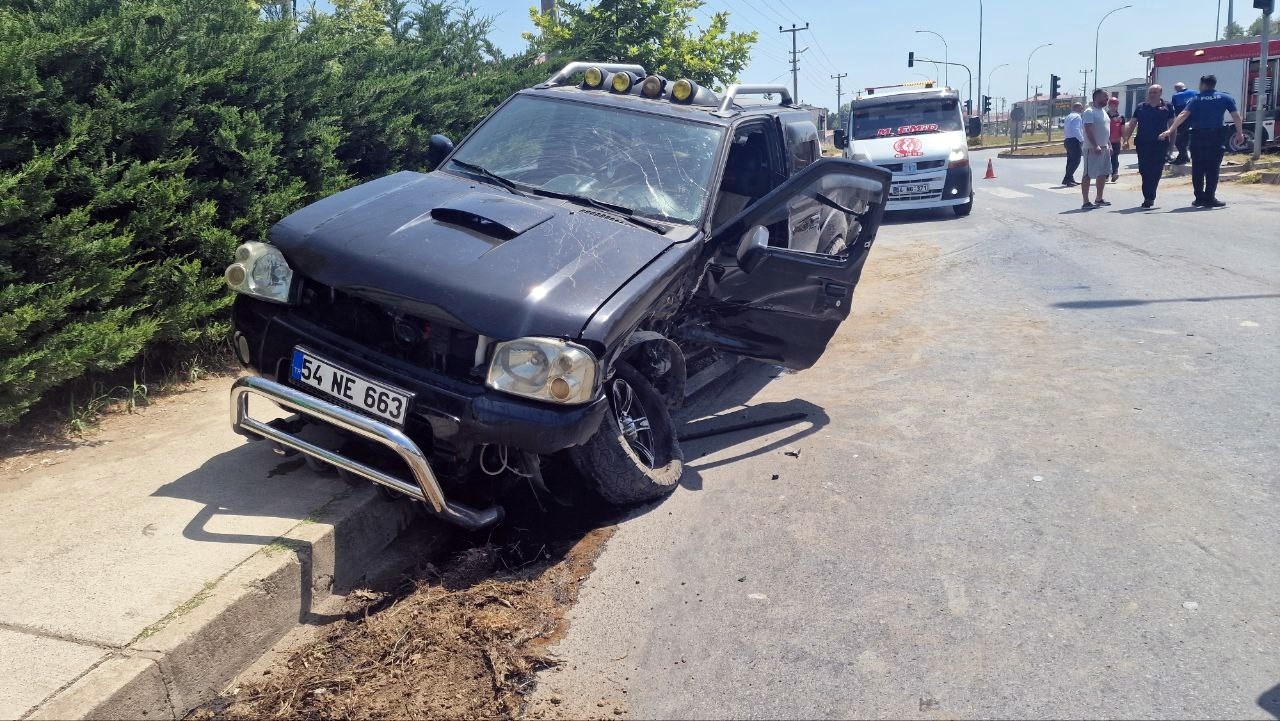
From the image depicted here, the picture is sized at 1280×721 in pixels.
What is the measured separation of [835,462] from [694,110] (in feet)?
7.13

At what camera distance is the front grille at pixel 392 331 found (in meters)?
3.91

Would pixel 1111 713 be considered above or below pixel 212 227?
below

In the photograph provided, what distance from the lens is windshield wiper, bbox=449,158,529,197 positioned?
205 inches

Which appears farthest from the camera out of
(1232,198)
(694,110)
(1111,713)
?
(1232,198)

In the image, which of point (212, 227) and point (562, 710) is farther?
point (212, 227)

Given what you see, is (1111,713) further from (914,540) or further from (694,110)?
(694,110)

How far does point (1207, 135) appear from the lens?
47.1 feet

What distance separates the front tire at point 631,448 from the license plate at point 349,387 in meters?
0.83

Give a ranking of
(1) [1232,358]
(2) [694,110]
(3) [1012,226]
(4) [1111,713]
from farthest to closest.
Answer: (3) [1012,226] → (1) [1232,358] → (2) [694,110] → (4) [1111,713]

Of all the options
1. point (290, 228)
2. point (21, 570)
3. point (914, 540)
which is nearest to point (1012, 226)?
point (914, 540)

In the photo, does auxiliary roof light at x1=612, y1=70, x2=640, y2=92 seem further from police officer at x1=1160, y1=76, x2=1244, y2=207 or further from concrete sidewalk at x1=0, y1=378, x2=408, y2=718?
police officer at x1=1160, y1=76, x2=1244, y2=207

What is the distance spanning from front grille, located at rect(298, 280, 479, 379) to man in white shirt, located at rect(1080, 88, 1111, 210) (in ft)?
46.2

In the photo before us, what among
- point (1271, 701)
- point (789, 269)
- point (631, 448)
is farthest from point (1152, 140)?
point (1271, 701)

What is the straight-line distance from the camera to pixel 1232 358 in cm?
668
